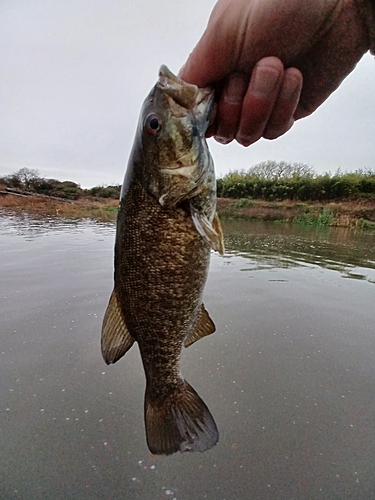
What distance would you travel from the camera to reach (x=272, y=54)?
52.0 inches

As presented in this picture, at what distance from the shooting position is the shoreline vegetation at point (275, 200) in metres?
22.2

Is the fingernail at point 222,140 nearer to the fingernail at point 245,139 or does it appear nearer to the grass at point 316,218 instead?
the fingernail at point 245,139

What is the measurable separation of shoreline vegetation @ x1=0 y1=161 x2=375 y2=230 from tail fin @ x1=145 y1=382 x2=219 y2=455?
Answer: 60.8ft

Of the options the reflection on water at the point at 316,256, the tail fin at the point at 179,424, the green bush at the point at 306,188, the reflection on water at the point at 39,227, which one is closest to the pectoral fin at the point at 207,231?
the tail fin at the point at 179,424

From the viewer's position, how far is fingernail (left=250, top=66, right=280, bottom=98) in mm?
1297

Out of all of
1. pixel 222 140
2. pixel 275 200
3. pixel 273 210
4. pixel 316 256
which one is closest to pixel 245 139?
pixel 222 140

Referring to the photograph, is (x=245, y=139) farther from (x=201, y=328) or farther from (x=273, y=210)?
(x=273, y=210)

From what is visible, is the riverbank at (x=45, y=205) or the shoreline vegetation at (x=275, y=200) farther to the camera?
the riverbank at (x=45, y=205)

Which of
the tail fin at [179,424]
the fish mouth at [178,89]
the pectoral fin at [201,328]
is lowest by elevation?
the tail fin at [179,424]

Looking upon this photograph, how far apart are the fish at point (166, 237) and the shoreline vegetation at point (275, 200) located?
1856cm

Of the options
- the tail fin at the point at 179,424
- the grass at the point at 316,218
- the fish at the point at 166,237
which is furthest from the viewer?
the grass at the point at 316,218

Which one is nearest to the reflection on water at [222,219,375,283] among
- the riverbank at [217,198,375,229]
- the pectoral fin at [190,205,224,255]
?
the pectoral fin at [190,205,224,255]

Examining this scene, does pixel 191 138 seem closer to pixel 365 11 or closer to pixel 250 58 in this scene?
pixel 250 58

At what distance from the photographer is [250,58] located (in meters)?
1.33
